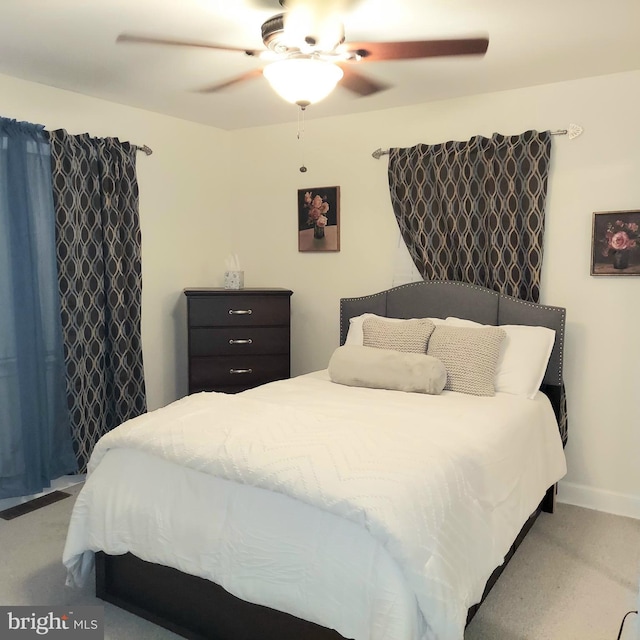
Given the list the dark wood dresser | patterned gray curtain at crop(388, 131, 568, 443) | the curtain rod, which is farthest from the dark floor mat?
the curtain rod

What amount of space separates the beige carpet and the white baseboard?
0.29ft

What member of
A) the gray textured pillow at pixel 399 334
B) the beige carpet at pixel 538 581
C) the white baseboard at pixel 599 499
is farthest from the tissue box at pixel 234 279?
the white baseboard at pixel 599 499

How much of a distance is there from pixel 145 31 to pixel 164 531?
2077mm

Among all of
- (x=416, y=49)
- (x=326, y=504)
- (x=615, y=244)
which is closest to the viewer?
(x=326, y=504)

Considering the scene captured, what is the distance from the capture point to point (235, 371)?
13.5 ft

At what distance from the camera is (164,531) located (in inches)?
83.9

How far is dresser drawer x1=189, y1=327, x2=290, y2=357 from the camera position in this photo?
404cm

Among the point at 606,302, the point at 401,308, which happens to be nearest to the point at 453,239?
the point at 401,308

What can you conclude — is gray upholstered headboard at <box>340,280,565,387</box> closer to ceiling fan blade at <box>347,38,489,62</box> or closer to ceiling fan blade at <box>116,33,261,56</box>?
ceiling fan blade at <box>347,38,489,62</box>

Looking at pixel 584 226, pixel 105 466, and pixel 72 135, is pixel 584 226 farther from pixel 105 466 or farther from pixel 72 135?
pixel 72 135

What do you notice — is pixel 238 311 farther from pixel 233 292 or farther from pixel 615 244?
pixel 615 244

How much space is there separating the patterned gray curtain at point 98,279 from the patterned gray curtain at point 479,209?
1765mm

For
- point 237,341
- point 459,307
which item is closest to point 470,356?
point 459,307

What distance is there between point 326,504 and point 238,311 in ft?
8.07
